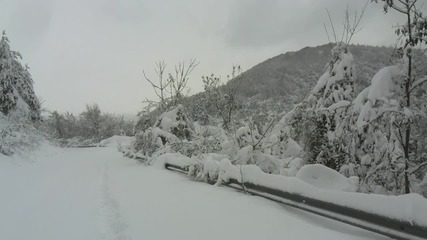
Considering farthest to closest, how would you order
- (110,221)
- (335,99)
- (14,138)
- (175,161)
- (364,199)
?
(14,138) < (175,161) < (335,99) < (110,221) < (364,199)

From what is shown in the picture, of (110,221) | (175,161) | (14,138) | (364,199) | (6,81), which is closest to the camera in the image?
(364,199)

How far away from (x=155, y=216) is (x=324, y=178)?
9.39 ft

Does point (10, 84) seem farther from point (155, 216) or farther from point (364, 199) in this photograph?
point (364, 199)

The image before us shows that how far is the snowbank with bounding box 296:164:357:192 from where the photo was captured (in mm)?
5641

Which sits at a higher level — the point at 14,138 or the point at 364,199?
the point at 14,138

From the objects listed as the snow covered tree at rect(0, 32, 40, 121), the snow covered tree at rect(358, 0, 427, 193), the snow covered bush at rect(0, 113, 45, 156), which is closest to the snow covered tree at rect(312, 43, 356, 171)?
the snow covered tree at rect(358, 0, 427, 193)

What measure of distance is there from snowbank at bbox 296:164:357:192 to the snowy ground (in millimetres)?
545

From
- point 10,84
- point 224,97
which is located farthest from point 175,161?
point 10,84

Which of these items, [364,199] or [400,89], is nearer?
[364,199]

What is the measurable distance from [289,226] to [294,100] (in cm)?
669

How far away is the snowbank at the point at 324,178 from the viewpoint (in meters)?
5.64

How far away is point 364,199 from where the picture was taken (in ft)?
14.8

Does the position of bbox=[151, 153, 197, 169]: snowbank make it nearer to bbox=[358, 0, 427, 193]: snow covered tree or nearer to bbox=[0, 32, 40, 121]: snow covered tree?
bbox=[358, 0, 427, 193]: snow covered tree

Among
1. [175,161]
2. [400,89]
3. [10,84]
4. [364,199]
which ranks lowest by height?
[364,199]
